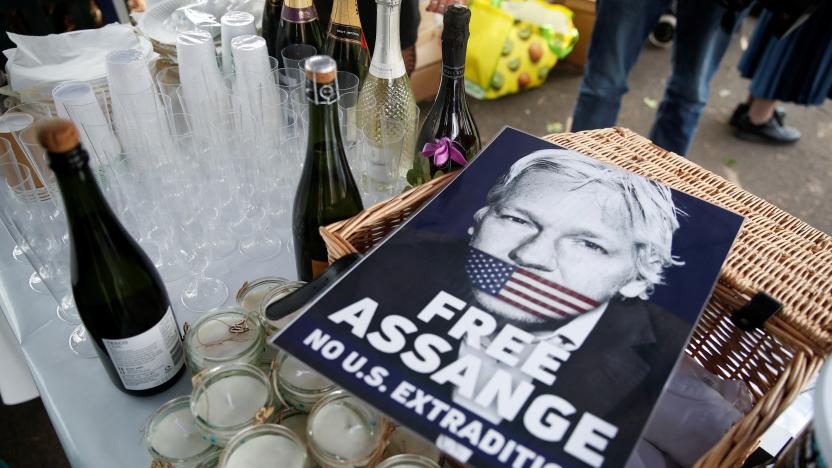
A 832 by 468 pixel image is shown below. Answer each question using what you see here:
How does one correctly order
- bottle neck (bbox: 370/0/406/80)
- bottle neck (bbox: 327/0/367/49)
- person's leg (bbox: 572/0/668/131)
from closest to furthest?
bottle neck (bbox: 370/0/406/80) < bottle neck (bbox: 327/0/367/49) < person's leg (bbox: 572/0/668/131)

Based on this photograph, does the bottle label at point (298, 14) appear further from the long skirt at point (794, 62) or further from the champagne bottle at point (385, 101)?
the long skirt at point (794, 62)

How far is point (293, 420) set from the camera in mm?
520

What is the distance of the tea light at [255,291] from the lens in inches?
24.6

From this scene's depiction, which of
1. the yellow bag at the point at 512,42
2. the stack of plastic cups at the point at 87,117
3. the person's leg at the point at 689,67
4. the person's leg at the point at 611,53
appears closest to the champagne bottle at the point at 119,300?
the stack of plastic cups at the point at 87,117

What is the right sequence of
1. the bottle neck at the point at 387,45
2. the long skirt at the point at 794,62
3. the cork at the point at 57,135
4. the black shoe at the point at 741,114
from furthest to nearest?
the black shoe at the point at 741,114
the long skirt at the point at 794,62
the bottle neck at the point at 387,45
the cork at the point at 57,135

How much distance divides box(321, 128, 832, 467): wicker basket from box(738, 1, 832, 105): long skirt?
5.19 feet

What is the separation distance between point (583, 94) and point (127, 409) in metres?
1.62

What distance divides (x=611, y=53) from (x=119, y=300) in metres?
1.55

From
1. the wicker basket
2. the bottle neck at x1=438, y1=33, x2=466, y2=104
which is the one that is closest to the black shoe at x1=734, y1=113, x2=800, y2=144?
the wicker basket

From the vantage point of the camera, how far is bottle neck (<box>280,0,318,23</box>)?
88 centimetres

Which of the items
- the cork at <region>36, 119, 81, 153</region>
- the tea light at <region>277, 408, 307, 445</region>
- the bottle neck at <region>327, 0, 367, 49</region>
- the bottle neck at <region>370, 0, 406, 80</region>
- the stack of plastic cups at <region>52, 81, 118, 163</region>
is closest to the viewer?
the cork at <region>36, 119, 81, 153</region>

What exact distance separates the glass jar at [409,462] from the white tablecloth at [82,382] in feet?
0.91

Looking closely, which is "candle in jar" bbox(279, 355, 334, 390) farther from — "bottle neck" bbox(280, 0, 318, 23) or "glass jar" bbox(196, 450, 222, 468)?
"bottle neck" bbox(280, 0, 318, 23)

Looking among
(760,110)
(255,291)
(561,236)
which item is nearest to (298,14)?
(255,291)
